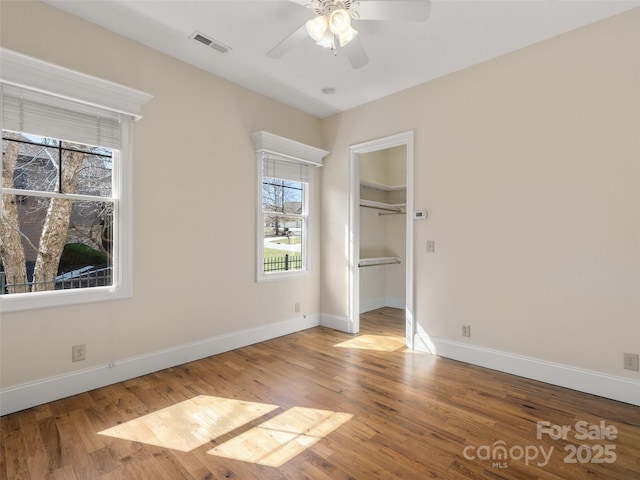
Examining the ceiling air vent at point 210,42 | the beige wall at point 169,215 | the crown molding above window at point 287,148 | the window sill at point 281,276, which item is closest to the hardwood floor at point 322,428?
the beige wall at point 169,215

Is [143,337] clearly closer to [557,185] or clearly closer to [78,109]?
[78,109]

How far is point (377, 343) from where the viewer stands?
3857 mm

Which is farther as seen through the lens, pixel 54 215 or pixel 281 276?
pixel 281 276

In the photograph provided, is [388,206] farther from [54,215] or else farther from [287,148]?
[54,215]

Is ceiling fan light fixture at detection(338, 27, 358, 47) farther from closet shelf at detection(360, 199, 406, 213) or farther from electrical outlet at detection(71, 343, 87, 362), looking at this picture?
closet shelf at detection(360, 199, 406, 213)

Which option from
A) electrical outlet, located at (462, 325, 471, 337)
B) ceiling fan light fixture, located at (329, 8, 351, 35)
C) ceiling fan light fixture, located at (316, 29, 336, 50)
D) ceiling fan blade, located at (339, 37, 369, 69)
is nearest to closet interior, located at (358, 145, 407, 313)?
electrical outlet, located at (462, 325, 471, 337)

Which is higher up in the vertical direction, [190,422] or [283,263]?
[283,263]

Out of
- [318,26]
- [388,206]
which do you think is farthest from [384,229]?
[318,26]

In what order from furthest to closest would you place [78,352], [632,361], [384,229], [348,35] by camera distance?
1. [384,229]
2. [78,352]
3. [632,361]
4. [348,35]

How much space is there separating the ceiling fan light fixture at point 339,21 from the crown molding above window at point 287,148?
1872 mm

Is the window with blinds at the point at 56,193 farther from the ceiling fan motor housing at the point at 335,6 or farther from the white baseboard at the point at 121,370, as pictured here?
the ceiling fan motor housing at the point at 335,6

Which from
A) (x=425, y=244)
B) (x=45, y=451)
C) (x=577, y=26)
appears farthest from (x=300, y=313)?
(x=577, y=26)

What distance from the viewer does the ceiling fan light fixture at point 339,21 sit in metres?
1.90

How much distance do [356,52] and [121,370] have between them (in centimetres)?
322
